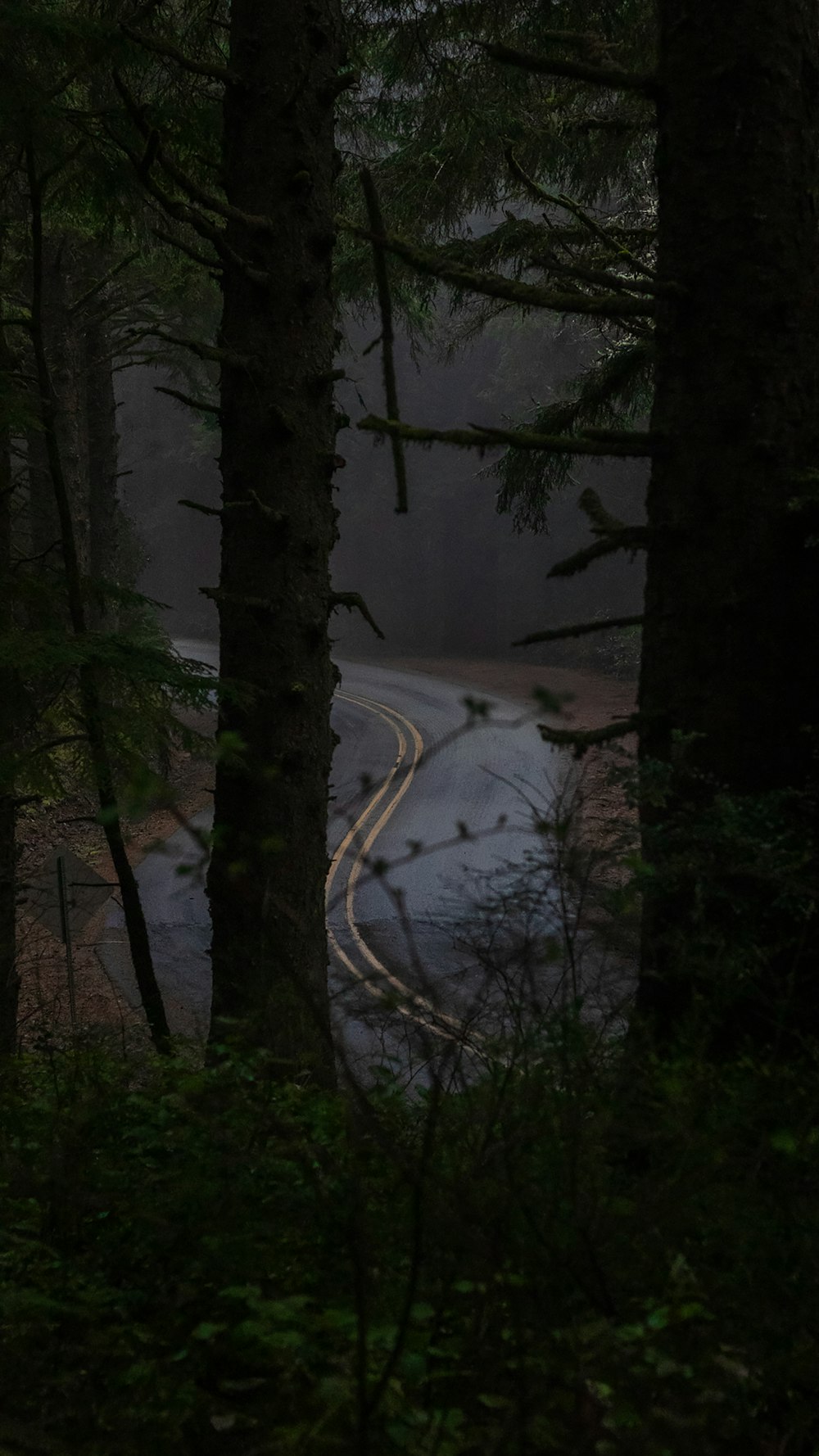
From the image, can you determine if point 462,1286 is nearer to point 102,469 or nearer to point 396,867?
point 396,867

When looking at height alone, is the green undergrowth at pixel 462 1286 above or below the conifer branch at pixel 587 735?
below

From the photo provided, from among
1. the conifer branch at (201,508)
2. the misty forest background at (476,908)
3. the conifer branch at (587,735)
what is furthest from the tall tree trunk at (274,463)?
the conifer branch at (587,735)

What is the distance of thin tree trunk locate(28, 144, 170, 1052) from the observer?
21.4ft

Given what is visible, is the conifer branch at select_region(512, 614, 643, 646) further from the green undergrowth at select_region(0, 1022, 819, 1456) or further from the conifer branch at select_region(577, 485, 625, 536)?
the green undergrowth at select_region(0, 1022, 819, 1456)

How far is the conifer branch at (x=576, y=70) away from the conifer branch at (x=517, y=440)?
48.3 inches

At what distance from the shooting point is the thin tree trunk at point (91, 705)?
21.4 ft

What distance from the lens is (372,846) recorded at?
18828mm

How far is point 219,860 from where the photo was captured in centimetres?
666

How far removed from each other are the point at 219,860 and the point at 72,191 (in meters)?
A: 5.56

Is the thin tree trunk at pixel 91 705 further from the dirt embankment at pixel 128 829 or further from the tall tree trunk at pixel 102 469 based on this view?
the tall tree trunk at pixel 102 469

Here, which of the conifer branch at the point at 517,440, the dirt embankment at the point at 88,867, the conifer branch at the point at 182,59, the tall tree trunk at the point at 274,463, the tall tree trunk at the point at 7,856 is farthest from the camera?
the dirt embankment at the point at 88,867

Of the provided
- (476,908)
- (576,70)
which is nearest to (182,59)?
(576,70)

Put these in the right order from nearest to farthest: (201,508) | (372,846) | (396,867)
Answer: (201,508) < (396,867) < (372,846)

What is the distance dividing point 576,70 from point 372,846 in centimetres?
1554
